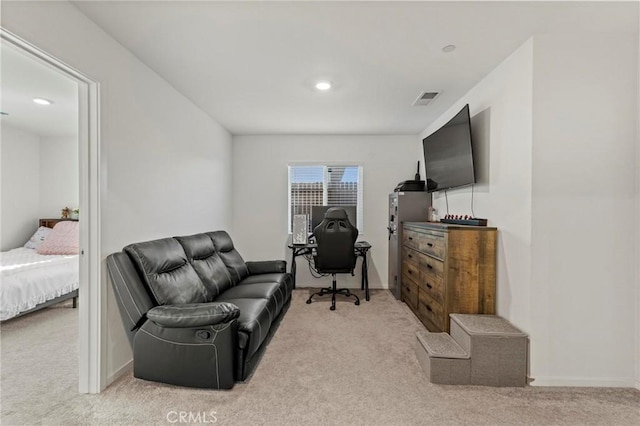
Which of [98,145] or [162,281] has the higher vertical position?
[98,145]

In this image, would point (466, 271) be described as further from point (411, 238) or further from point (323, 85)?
point (323, 85)

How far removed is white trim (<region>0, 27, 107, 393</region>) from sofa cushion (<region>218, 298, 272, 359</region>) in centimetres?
95

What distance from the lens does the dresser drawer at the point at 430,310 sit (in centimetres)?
261

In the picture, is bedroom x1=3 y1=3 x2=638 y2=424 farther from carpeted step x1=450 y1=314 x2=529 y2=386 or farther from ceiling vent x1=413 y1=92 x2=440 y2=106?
ceiling vent x1=413 y1=92 x2=440 y2=106

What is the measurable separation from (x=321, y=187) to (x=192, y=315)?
326cm

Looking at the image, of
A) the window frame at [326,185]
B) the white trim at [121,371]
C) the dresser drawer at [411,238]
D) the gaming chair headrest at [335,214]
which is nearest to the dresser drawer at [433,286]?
the dresser drawer at [411,238]

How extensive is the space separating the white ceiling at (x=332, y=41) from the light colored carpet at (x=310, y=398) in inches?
96.8

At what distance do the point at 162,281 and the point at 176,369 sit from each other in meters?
0.64

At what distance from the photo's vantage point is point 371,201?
4.77 meters

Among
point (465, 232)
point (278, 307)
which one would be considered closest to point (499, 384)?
point (465, 232)

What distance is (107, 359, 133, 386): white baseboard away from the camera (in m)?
2.04

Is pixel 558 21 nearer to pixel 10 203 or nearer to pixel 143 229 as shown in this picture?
pixel 143 229

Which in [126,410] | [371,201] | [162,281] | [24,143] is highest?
[24,143]

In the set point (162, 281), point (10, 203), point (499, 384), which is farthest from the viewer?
point (10, 203)
